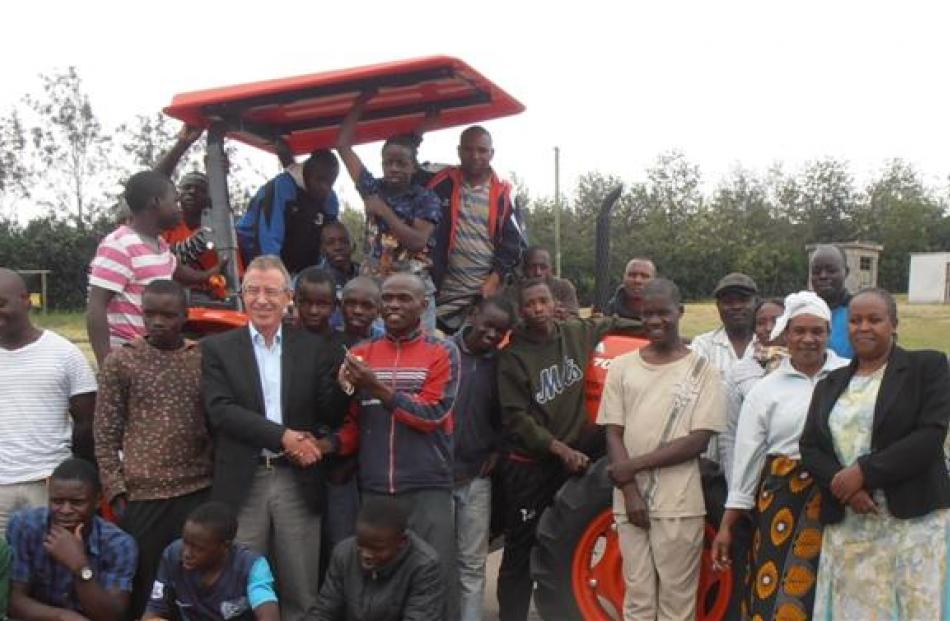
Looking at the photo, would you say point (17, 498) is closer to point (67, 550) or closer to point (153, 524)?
point (67, 550)

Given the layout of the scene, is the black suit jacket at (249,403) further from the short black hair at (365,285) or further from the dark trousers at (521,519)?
the dark trousers at (521,519)

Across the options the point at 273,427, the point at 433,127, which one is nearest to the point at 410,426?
the point at 273,427

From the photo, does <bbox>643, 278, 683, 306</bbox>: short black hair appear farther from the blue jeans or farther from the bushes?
the bushes

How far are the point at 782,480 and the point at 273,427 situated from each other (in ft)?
6.13

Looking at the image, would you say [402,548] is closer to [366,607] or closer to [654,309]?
[366,607]

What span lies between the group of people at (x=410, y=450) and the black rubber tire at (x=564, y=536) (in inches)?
3.8

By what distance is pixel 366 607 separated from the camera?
3.47m

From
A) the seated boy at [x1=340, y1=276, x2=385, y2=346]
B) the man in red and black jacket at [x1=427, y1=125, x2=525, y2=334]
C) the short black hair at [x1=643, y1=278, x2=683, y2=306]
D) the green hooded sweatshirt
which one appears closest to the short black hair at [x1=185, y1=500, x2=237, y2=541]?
the seated boy at [x1=340, y1=276, x2=385, y2=346]

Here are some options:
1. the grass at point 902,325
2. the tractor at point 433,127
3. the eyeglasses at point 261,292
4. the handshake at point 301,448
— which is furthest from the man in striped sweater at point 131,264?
the grass at point 902,325

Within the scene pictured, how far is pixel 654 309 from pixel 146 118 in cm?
2997

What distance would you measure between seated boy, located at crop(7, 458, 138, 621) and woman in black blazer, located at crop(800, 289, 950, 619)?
256cm

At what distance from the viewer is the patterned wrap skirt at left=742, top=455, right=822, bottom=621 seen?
3.29 m

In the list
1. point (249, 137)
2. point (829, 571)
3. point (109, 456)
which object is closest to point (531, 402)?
point (829, 571)

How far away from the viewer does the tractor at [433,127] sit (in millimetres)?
3900
